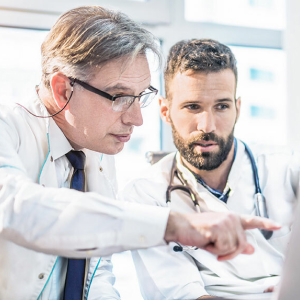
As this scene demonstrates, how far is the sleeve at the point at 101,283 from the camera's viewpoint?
1271 mm

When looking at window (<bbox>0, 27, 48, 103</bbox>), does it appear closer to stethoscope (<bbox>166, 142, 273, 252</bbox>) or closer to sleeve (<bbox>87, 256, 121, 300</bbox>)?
stethoscope (<bbox>166, 142, 273, 252</bbox>)

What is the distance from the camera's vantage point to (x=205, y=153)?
1542 mm

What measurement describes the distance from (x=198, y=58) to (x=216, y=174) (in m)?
0.46

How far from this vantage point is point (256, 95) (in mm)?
2664

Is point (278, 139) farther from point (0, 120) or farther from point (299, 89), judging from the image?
point (0, 120)

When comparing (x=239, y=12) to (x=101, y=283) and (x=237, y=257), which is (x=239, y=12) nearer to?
(x=237, y=257)

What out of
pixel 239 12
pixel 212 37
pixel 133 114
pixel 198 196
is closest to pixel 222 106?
pixel 198 196

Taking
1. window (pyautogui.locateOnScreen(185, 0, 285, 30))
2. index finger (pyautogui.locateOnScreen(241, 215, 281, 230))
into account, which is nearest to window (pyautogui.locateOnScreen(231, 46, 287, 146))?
window (pyautogui.locateOnScreen(185, 0, 285, 30))

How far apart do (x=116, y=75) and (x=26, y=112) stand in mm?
296

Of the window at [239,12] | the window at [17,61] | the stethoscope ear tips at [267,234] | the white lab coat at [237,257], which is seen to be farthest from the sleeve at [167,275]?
the window at [239,12]

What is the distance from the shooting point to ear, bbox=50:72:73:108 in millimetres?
1203

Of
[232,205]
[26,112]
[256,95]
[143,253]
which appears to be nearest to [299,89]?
[256,95]

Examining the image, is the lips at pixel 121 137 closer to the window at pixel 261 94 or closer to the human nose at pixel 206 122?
the human nose at pixel 206 122

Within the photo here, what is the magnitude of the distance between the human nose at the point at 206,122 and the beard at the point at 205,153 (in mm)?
23
